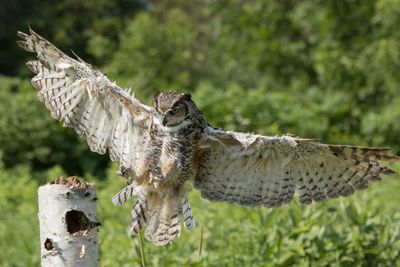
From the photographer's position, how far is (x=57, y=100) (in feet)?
16.9

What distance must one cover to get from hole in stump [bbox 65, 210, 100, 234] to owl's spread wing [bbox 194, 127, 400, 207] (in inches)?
42.6

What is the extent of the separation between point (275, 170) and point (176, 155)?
0.65 meters

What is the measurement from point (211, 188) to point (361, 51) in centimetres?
958

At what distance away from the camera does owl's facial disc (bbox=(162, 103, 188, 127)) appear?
4.55 m

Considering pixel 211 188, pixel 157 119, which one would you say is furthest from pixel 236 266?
pixel 157 119

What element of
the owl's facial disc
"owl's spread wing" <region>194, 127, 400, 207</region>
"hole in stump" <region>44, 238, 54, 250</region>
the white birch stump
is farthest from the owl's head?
"hole in stump" <region>44, 238, 54, 250</region>

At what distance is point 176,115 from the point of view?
15.0ft

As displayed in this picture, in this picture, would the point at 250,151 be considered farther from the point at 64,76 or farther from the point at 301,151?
the point at 64,76

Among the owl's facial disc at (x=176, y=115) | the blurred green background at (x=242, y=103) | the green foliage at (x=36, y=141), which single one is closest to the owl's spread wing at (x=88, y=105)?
the owl's facial disc at (x=176, y=115)

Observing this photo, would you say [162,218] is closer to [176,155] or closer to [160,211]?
[160,211]

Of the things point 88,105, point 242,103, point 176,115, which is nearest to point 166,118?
point 176,115

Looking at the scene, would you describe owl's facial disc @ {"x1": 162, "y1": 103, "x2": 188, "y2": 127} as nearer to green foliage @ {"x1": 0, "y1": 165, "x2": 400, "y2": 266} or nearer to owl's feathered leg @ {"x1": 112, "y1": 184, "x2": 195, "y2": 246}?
owl's feathered leg @ {"x1": 112, "y1": 184, "x2": 195, "y2": 246}

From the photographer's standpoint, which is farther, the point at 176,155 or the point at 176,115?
the point at 176,155

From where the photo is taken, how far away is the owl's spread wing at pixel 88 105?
16.3 feet
